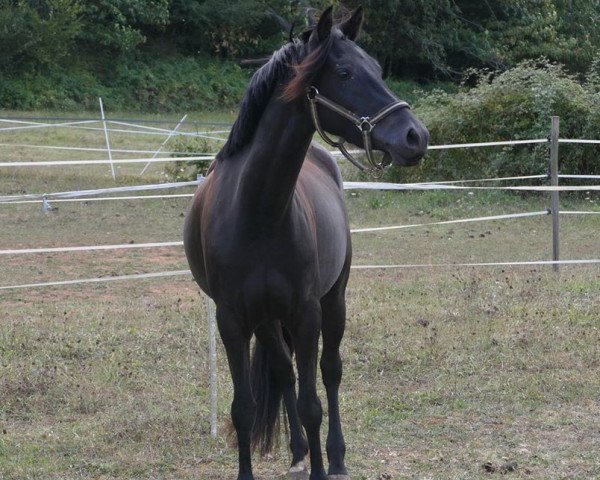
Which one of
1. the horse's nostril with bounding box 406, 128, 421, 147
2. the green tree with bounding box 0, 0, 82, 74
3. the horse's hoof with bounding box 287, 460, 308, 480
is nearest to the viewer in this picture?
the horse's nostril with bounding box 406, 128, 421, 147

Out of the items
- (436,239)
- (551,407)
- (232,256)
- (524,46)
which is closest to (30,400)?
(232,256)

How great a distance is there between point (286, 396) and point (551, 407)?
5.82 ft

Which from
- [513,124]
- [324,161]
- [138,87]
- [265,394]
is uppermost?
[324,161]

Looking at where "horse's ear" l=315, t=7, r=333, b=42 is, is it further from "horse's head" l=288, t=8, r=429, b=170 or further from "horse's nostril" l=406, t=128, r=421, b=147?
"horse's nostril" l=406, t=128, r=421, b=147

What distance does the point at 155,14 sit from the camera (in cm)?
3147

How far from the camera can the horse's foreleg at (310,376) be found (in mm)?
4184

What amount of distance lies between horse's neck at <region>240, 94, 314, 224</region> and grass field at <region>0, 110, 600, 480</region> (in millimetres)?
1525

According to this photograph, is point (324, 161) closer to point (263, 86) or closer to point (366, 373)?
point (263, 86)

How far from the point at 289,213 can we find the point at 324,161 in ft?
4.13

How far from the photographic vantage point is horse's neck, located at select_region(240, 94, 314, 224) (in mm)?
3977

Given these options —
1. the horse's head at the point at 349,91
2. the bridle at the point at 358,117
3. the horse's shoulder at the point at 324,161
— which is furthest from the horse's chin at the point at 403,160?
the horse's shoulder at the point at 324,161

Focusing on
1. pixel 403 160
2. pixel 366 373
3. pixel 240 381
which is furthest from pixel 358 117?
pixel 366 373

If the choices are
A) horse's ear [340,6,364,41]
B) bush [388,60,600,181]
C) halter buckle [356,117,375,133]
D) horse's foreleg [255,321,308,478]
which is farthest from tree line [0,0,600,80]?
halter buckle [356,117,375,133]

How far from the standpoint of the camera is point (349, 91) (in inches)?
146
